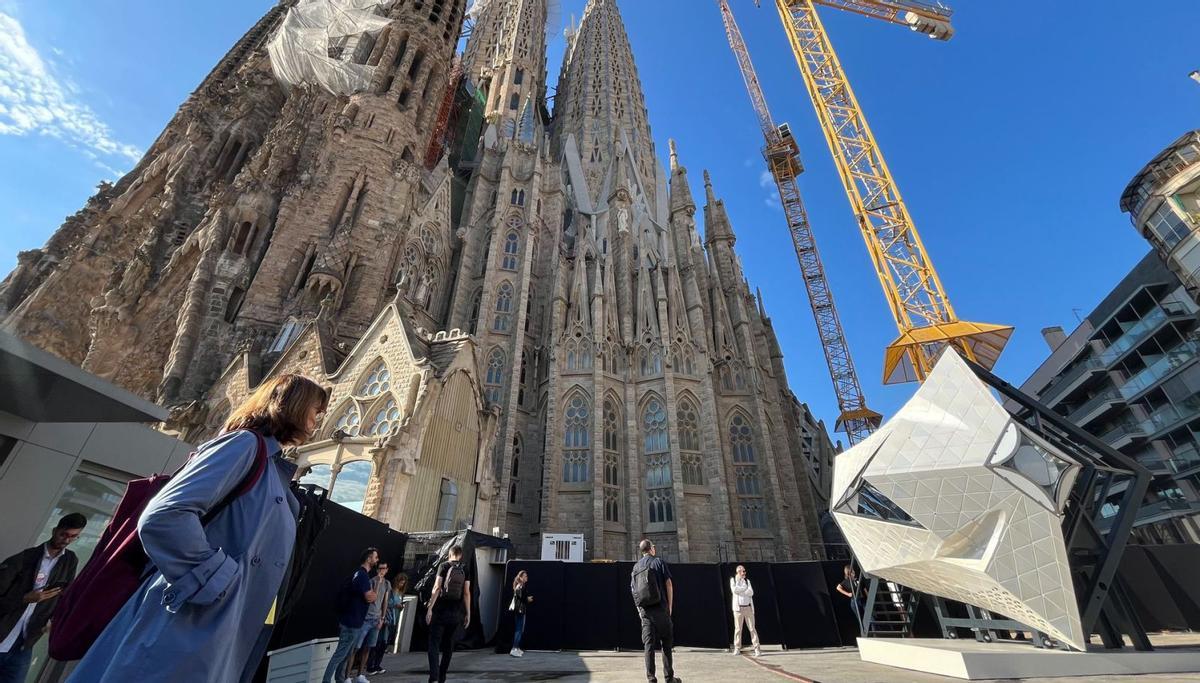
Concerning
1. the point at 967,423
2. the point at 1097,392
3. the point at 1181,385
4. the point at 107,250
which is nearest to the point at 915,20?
the point at 1181,385

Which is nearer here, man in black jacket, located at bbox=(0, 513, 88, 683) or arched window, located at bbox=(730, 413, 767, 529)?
man in black jacket, located at bbox=(0, 513, 88, 683)

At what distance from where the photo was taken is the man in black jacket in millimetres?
3453

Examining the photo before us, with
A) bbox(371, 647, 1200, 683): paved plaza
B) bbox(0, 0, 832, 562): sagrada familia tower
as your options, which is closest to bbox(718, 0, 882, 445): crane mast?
bbox(0, 0, 832, 562): sagrada familia tower

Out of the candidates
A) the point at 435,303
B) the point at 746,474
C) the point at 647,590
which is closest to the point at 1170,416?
the point at 746,474

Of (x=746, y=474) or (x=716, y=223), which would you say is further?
(x=716, y=223)

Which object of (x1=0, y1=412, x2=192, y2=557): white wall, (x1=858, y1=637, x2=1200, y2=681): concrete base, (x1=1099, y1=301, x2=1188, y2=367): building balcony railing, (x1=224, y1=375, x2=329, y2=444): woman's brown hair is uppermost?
(x1=1099, y1=301, x2=1188, y2=367): building balcony railing

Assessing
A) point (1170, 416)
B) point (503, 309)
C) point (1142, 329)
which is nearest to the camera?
point (503, 309)

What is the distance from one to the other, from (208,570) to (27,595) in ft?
11.9

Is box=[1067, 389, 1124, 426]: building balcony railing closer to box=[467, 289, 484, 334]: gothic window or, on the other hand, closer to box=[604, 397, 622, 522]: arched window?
box=[604, 397, 622, 522]: arched window

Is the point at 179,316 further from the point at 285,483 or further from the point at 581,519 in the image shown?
the point at 285,483

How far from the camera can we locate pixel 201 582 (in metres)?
1.52

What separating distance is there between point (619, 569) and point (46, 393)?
8.86 meters

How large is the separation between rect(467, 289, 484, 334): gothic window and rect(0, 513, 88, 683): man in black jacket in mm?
22995

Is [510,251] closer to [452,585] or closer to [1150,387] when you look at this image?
[452,585]
